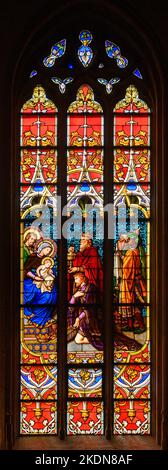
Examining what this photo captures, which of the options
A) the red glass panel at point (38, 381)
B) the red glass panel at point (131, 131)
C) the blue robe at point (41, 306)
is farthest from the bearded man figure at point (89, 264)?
the red glass panel at point (131, 131)

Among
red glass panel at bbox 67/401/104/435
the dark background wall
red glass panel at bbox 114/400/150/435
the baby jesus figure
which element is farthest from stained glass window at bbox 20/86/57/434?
red glass panel at bbox 114/400/150/435

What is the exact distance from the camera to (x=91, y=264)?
24.7ft

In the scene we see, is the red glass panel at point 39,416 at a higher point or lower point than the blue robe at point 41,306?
lower

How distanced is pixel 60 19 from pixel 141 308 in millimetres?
2385

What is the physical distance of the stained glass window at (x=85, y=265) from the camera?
7.48 meters

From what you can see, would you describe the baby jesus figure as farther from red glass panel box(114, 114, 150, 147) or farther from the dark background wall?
red glass panel box(114, 114, 150, 147)

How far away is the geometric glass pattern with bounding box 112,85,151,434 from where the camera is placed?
7.49m

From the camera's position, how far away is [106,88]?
7.61 meters

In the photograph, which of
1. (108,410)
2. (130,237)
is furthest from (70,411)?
(130,237)

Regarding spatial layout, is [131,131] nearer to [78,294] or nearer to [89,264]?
[89,264]
